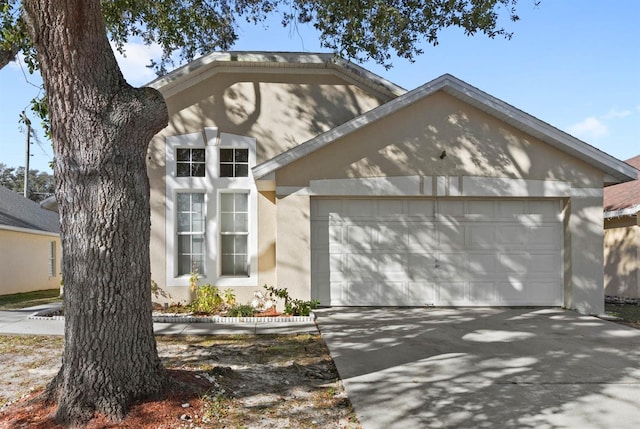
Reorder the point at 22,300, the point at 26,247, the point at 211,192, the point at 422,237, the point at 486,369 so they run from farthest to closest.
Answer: the point at 26,247 < the point at 22,300 < the point at 211,192 < the point at 422,237 < the point at 486,369

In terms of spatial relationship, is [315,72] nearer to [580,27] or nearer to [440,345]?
[580,27]

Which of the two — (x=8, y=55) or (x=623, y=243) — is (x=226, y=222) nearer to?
(x=8, y=55)

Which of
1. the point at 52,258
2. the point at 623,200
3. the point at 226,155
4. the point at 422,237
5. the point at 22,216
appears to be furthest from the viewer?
the point at 52,258

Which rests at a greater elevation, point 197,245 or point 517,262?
point 197,245

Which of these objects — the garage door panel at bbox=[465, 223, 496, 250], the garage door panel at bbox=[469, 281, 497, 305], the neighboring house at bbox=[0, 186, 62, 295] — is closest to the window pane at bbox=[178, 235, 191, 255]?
the garage door panel at bbox=[465, 223, 496, 250]

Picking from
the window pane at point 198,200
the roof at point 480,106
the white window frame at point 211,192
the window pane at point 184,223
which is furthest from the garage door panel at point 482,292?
the window pane at point 184,223

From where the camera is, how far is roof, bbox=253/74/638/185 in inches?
412

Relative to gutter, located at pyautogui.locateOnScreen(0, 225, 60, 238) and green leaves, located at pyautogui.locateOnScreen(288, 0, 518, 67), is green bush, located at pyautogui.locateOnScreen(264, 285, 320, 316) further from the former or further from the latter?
gutter, located at pyautogui.locateOnScreen(0, 225, 60, 238)

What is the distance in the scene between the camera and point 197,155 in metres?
12.0

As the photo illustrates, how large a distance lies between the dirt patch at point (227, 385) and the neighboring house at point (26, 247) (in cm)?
1293

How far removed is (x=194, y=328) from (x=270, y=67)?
642cm

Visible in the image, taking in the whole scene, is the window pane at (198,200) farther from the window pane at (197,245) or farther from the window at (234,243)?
the window pane at (197,245)

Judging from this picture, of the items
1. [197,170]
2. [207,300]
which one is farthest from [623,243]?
[197,170]

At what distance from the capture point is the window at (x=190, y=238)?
11.8m
